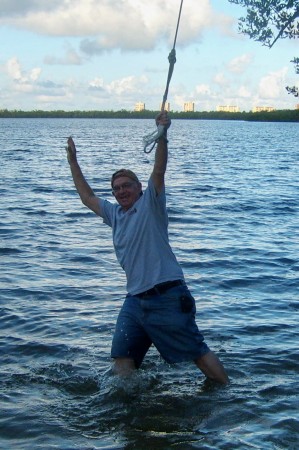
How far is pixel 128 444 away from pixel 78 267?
6960mm

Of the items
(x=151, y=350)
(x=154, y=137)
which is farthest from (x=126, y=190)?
(x=151, y=350)

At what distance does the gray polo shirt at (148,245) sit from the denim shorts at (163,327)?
151 millimetres

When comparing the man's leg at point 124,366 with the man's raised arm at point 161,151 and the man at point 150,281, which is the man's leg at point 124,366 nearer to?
the man at point 150,281

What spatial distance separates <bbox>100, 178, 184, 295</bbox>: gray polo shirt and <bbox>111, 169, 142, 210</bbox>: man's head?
0.26ft

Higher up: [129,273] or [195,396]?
[129,273]

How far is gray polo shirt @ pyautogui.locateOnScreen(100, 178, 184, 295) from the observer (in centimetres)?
664

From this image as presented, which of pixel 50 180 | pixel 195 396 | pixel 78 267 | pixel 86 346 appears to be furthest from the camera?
pixel 50 180

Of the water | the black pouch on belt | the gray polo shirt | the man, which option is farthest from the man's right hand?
the water

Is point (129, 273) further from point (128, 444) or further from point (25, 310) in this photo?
point (25, 310)

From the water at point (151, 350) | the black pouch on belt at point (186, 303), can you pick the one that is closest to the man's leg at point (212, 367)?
the water at point (151, 350)

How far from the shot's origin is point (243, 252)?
14.6 m

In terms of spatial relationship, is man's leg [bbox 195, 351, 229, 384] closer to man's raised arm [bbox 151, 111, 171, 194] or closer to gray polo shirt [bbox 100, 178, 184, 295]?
gray polo shirt [bbox 100, 178, 184, 295]

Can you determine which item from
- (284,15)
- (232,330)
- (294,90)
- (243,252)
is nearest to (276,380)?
(232,330)

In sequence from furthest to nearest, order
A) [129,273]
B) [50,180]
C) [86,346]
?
[50,180] → [86,346] → [129,273]
